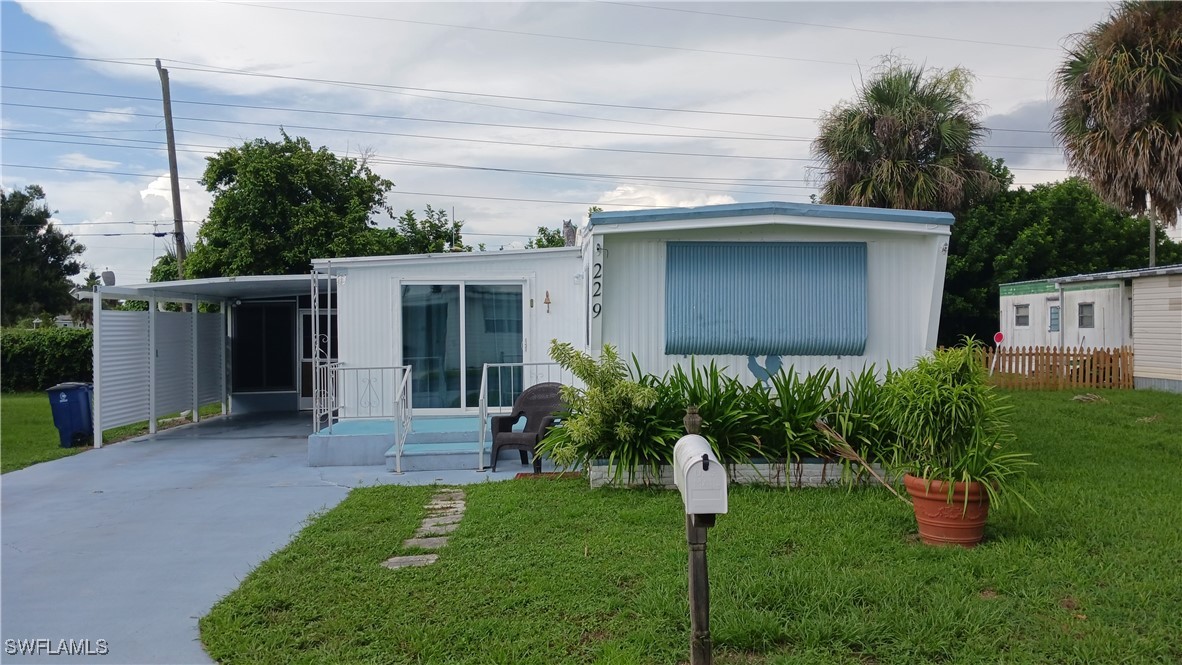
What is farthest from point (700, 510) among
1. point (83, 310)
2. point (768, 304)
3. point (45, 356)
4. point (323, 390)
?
point (83, 310)

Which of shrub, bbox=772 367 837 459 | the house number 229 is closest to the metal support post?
shrub, bbox=772 367 837 459

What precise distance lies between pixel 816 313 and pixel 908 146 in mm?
8148

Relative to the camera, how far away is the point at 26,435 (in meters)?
12.7

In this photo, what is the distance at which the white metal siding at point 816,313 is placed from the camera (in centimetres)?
780

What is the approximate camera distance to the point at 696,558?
3488mm

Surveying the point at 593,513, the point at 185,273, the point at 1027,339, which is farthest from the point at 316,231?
the point at 1027,339

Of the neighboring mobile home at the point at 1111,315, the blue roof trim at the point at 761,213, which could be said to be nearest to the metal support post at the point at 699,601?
the blue roof trim at the point at 761,213

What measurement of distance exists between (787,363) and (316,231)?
1487 centimetres

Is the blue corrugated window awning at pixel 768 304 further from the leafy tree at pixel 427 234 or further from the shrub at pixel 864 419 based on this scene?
the leafy tree at pixel 427 234

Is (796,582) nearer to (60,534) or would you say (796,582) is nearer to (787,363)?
(787,363)

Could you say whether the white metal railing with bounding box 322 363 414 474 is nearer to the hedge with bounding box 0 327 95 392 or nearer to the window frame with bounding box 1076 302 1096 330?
the hedge with bounding box 0 327 95 392

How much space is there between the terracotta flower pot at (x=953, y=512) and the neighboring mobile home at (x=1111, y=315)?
13.5m

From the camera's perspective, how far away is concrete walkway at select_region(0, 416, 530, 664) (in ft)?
14.5

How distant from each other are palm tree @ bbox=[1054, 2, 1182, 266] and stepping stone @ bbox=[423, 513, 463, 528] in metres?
10.3
